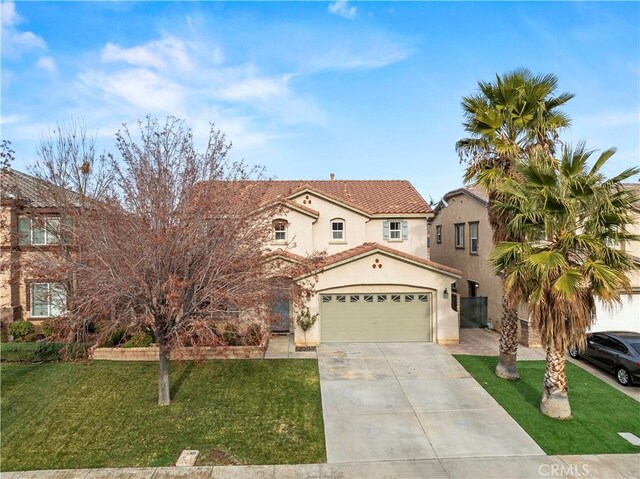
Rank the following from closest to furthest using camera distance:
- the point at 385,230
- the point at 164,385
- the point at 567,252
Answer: the point at 567,252 → the point at 164,385 → the point at 385,230

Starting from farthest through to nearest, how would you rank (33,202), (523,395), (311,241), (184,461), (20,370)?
(311,241), (33,202), (20,370), (523,395), (184,461)

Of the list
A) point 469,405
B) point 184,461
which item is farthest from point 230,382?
point 469,405

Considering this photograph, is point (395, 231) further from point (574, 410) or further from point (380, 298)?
point (574, 410)

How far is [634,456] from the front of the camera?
907 cm

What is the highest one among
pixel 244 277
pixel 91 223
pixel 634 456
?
pixel 91 223

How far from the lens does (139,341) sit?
15.8 metres

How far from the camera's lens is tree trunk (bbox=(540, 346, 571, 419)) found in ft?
35.2

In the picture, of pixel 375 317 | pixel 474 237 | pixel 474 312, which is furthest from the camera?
pixel 474 237

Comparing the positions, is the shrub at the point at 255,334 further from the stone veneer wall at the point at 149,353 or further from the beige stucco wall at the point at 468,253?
the beige stucco wall at the point at 468,253

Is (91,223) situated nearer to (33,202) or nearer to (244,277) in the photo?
(244,277)

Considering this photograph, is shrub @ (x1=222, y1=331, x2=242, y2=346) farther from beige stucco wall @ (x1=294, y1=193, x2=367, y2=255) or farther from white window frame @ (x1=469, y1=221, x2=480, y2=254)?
white window frame @ (x1=469, y1=221, x2=480, y2=254)

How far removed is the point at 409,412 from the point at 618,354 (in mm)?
7941

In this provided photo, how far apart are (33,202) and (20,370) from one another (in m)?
8.06

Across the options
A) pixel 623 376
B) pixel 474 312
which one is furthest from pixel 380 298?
pixel 623 376
